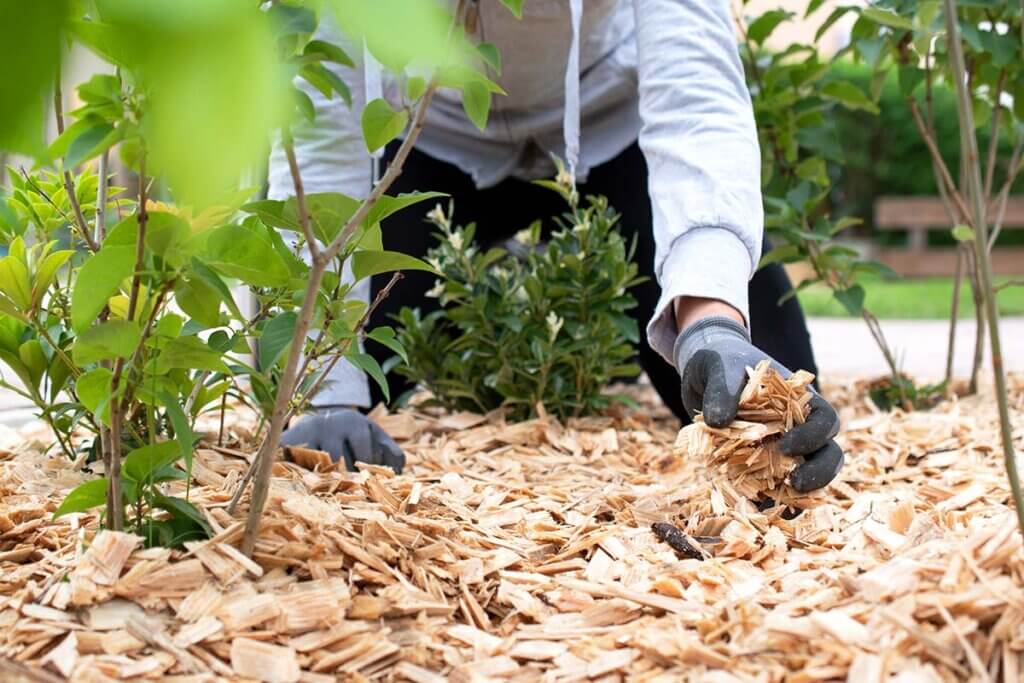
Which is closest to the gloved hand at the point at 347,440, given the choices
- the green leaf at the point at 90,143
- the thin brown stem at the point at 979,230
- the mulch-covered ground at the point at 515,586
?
the mulch-covered ground at the point at 515,586

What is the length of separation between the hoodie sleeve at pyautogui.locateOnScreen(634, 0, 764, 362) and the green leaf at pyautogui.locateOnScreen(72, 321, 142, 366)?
2.37ft

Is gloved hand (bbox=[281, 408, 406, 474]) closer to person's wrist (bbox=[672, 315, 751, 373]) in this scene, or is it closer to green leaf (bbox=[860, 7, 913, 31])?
person's wrist (bbox=[672, 315, 751, 373])

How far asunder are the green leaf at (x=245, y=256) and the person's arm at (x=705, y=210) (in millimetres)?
519

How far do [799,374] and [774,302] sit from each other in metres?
0.93

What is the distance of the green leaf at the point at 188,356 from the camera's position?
2.62ft

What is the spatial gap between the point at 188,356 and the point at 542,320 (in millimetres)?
1045

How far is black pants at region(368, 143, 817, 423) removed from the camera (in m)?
1.98

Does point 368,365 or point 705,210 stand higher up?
point 705,210

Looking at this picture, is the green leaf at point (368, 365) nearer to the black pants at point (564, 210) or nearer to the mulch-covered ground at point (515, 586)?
the mulch-covered ground at point (515, 586)

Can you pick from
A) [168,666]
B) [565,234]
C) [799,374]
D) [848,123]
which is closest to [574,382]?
[565,234]

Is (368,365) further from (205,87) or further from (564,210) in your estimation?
(564,210)

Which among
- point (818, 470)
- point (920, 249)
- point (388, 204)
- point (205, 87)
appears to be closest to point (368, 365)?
point (388, 204)

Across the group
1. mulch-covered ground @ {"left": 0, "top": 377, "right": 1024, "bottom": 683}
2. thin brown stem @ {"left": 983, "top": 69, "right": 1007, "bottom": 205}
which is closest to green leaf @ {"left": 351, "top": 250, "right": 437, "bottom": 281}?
mulch-covered ground @ {"left": 0, "top": 377, "right": 1024, "bottom": 683}

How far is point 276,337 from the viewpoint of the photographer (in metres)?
0.86
